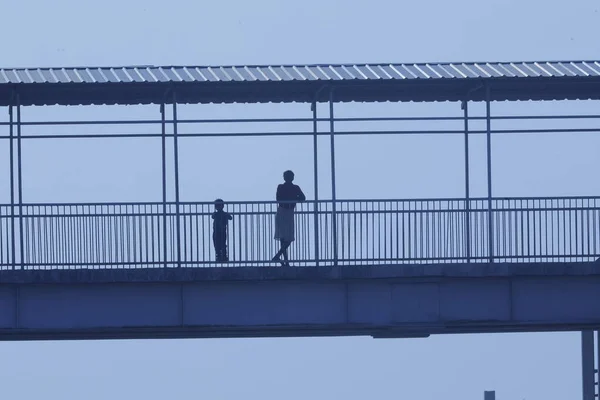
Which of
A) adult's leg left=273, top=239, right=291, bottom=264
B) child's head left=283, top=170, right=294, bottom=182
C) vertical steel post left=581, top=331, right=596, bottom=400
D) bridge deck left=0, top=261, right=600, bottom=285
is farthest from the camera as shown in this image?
vertical steel post left=581, top=331, right=596, bottom=400

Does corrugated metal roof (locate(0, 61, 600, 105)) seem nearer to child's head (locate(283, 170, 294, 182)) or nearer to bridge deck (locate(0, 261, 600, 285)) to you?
child's head (locate(283, 170, 294, 182))

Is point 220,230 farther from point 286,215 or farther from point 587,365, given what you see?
point 587,365

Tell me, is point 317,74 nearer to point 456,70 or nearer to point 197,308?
point 456,70

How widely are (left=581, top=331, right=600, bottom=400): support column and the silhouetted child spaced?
12310 millimetres

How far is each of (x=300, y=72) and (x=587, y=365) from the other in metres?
12.5

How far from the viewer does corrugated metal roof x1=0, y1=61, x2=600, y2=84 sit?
3075 cm

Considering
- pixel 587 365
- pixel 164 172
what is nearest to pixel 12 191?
pixel 164 172

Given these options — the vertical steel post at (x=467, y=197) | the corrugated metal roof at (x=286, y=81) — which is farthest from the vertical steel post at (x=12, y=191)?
the vertical steel post at (x=467, y=197)

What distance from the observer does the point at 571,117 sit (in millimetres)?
33812

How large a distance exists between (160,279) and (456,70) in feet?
25.1

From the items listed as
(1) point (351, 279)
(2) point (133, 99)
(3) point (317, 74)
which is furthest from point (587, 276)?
(2) point (133, 99)

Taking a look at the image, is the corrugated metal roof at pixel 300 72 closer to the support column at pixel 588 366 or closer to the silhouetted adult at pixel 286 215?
the silhouetted adult at pixel 286 215

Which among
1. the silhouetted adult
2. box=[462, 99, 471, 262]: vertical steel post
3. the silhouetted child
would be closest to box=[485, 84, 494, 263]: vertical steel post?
box=[462, 99, 471, 262]: vertical steel post

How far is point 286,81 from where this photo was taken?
30.8 meters
